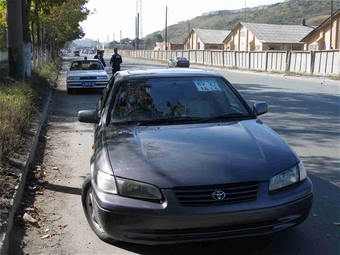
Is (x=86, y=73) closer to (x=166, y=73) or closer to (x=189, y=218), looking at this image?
(x=166, y=73)

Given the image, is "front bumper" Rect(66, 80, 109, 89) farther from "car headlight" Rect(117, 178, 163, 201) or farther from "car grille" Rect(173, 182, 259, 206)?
"car grille" Rect(173, 182, 259, 206)

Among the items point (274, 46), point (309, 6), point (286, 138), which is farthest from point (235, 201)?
point (309, 6)

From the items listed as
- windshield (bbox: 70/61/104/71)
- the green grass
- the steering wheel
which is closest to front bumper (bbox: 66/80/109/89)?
windshield (bbox: 70/61/104/71)

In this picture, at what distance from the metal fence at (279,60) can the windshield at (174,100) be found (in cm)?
2481

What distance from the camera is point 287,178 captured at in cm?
355

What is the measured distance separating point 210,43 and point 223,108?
76.4m

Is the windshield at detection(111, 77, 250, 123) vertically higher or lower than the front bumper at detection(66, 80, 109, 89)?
higher

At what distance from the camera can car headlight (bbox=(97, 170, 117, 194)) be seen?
3438 millimetres

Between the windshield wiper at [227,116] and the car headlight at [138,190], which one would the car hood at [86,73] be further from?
the car headlight at [138,190]

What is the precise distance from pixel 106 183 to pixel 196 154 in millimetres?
802

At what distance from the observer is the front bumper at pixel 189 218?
3234 mm

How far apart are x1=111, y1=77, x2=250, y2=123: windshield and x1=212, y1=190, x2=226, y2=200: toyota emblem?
1412 mm

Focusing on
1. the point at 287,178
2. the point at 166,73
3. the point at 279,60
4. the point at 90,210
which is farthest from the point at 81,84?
the point at 279,60

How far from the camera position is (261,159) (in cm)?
360
